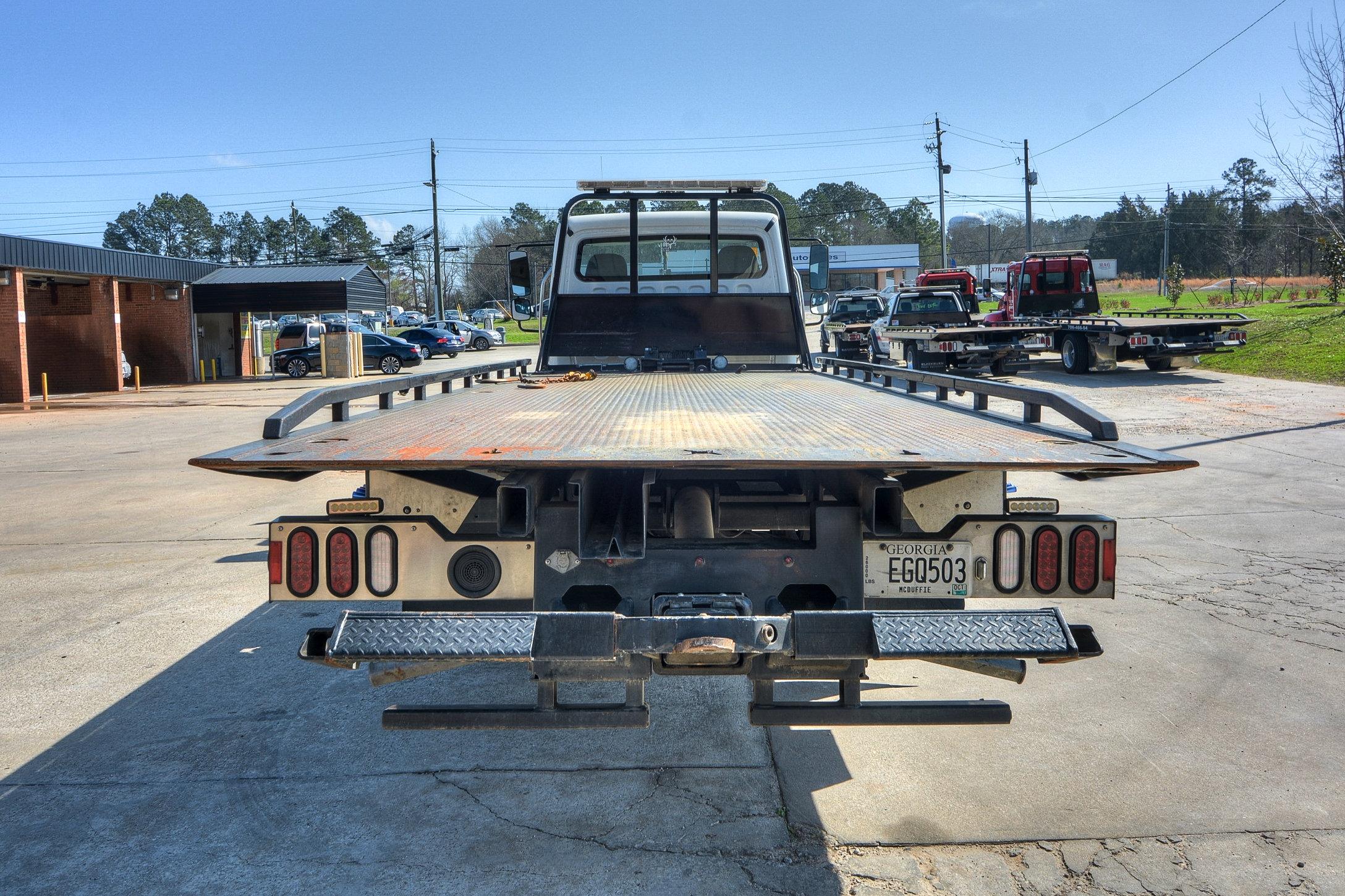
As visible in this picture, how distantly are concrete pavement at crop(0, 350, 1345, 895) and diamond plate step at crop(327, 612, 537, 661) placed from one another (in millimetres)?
766

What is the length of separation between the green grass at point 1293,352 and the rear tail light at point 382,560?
20.6m

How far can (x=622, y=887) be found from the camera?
3172 mm

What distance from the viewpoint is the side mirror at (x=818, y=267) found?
8203 millimetres

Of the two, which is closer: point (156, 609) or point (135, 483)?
point (156, 609)

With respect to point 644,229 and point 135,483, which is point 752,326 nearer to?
point 644,229

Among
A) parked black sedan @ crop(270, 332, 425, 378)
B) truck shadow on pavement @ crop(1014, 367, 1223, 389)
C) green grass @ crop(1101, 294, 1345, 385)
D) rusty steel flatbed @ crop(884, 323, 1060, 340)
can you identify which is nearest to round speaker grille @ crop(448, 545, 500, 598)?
truck shadow on pavement @ crop(1014, 367, 1223, 389)

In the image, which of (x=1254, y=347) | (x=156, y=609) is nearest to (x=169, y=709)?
(x=156, y=609)

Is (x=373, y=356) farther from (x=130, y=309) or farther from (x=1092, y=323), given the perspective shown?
(x=1092, y=323)

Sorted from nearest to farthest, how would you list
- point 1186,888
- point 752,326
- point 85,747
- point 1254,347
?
point 1186,888 < point 85,747 < point 752,326 < point 1254,347

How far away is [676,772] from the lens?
4.04 m

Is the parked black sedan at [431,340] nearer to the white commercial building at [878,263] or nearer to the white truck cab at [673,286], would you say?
the white truck cab at [673,286]

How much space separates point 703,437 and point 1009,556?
3.63ft

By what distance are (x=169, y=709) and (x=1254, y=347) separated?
26320mm

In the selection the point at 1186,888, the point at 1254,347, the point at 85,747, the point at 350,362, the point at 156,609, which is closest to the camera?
the point at 1186,888
